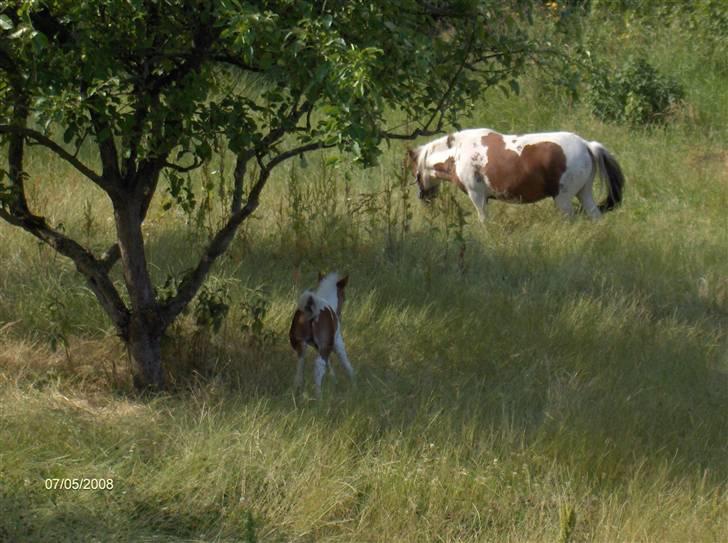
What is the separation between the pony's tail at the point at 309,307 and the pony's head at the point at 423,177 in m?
5.29

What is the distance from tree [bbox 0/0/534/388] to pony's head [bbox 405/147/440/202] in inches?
179

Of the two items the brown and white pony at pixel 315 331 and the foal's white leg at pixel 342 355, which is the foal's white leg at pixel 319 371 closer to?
the brown and white pony at pixel 315 331

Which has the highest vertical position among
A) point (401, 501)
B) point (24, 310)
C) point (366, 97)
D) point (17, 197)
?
point (366, 97)

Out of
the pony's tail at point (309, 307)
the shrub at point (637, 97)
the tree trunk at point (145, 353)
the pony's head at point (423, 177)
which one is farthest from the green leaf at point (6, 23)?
the shrub at point (637, 97)

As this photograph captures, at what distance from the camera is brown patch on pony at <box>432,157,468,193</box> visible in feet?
38.3

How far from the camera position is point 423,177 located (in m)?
12.1

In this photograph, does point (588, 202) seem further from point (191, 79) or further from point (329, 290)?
point (191, 79)

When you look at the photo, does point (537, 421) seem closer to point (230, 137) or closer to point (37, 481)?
point (230, 137)

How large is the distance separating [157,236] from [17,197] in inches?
125

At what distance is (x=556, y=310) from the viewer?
8.86 metres

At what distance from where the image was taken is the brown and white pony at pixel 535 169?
11.1 metres

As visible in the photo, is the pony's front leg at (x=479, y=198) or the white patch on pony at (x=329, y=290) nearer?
the white patch on pony at (x=329, y=290)

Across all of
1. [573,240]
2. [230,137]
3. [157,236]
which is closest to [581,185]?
[573,240]

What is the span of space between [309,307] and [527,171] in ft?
16.0
